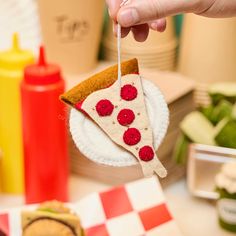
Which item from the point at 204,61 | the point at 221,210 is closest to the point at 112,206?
the point at 221,210

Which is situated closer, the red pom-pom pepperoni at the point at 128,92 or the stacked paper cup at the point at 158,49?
the red pom-pom pepperoni at the point at 128,92

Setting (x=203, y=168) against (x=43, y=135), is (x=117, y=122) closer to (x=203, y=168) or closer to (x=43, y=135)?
(x=43, y=135)

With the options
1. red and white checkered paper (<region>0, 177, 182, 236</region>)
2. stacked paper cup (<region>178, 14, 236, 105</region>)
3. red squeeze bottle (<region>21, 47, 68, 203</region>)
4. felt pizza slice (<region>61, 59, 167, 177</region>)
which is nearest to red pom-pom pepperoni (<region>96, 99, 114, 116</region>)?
felt pizza slice (<region>61, 59, 167, 177</region>)

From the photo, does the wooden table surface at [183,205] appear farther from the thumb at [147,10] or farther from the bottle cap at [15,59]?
the thumb at [147,10]

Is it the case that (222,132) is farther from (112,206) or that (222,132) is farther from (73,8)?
(73,8)

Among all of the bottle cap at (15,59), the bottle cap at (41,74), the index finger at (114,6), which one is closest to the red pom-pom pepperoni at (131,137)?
the index finger at (114,6)

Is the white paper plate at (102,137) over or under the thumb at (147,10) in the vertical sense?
under

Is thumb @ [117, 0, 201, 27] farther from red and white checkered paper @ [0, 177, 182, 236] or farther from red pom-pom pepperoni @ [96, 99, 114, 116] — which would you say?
red and white checkered paper @ [0, 177, 182, 236]
